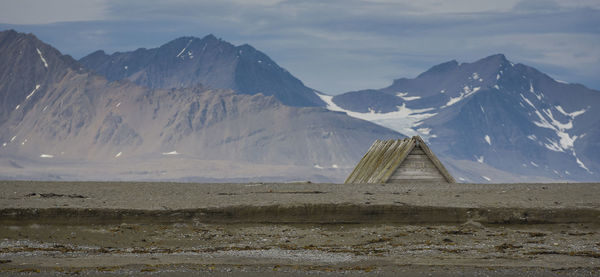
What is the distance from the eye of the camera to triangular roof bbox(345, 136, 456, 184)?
34.3 metres

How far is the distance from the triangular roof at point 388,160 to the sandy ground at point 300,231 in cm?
299

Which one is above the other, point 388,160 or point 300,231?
point 388,160

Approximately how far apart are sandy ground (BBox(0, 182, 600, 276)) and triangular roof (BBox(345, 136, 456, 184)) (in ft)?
9.80

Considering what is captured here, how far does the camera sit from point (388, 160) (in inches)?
1409

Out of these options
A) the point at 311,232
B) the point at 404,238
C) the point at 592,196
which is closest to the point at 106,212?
the point at 311,232

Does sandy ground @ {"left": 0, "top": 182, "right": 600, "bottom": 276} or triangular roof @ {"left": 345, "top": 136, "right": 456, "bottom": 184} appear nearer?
sandy ground @ {"left": 0, "top": 182, "right": 600, "bottom": 276}

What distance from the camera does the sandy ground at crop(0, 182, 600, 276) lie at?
19969 mm

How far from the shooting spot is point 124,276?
61.1 feet

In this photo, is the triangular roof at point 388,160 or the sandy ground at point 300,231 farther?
the triangular roof at point 388,160

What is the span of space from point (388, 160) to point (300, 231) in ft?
36.3

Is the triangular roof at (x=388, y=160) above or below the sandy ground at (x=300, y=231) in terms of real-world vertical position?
above

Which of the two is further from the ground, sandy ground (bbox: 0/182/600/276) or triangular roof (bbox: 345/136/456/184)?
triangular roof (bbox: 345/136/456/184)

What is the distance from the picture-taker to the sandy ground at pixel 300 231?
20.0 metres

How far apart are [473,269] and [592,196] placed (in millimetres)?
12030
